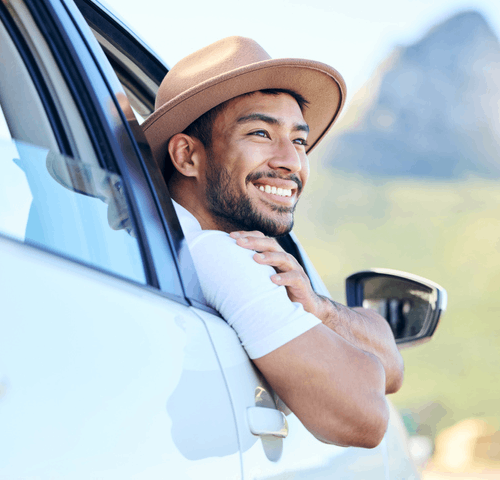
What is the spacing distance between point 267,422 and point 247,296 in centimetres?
28

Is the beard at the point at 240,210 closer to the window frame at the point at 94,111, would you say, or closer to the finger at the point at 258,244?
the finger at the point at 258,244

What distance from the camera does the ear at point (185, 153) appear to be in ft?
7.03

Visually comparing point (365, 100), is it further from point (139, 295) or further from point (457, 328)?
point (139, 295)

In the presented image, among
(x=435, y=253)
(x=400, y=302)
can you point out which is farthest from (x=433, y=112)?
(x=400, y=302)

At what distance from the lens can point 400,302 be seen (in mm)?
2609

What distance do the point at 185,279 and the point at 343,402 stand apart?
45 centimetres

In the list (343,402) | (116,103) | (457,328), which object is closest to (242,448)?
(343,402)

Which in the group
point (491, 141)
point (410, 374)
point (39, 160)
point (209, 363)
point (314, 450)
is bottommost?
point (410, 374)

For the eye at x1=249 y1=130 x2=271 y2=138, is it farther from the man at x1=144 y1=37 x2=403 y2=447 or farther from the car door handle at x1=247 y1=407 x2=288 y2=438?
the car door handle at x1=247 y1=407 x2=288 y2=438

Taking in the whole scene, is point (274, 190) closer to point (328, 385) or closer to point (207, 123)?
point (207, 123)

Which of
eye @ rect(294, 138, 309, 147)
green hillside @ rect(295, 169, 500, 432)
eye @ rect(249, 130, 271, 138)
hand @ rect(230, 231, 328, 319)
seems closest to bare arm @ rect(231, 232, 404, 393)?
hand @ rect(230, 231, 328, 319)

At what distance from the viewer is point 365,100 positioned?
3856cm

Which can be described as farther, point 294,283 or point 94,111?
point 294,283

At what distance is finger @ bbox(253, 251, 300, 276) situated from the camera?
4.97ft
